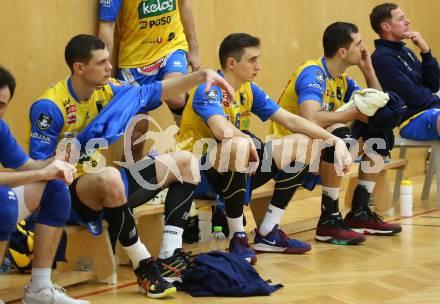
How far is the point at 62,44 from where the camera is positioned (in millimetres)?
5195

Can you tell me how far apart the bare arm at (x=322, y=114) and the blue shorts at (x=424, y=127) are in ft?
3.69

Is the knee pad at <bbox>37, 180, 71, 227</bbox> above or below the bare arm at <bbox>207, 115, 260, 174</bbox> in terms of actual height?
below

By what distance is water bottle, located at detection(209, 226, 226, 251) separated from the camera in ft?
17.1

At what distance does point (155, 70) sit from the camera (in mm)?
5398

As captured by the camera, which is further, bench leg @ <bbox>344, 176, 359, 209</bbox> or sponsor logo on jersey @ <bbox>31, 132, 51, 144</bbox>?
bench leg @ <bbox>344, 176, 359, 209</bbox>

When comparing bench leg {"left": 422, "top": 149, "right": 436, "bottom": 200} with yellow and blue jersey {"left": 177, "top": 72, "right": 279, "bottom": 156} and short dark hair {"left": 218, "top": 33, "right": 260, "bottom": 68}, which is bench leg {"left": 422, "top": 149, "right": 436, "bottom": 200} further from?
short dark hair {"left": 218, "top": 33, "right": 260, "bottom": 68}

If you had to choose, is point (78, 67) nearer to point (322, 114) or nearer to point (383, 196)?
point (322, 114)

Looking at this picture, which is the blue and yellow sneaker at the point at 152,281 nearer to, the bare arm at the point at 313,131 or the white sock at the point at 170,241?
the white sock at the point at 170,241

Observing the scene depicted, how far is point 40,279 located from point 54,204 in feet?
1.17

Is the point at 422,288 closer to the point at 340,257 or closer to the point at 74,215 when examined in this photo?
the point at 340,257

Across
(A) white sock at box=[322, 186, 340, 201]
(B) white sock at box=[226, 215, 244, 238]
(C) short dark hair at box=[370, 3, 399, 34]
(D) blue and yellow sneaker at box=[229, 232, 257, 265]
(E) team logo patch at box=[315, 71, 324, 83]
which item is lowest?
(D) blue and yellow sneaker at box=[229, 232, 257, 265]

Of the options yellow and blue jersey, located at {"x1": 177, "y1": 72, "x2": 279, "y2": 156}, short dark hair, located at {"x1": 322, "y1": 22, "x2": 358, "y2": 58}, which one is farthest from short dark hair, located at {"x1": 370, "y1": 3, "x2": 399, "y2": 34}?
yellow and blue jersey, located at {"x1": 177, "y1": 72, "x2": 279, "y2": 156}

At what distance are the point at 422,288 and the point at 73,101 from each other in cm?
199

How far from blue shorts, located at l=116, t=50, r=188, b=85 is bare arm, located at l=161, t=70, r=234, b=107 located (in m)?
0.80
